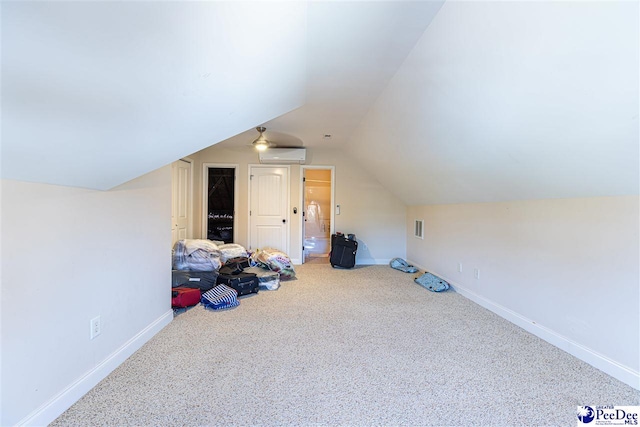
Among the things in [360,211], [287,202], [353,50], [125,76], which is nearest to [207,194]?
[287,202]

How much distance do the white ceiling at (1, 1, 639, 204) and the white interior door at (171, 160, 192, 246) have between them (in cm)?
267

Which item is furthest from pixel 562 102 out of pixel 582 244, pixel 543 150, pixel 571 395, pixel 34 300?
pixel 34 300

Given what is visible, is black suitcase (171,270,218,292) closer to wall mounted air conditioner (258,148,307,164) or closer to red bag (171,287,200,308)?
red bag (171,287,200,308)

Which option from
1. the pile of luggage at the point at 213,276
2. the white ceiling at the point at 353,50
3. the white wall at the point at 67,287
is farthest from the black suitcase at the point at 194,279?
the white ceiling at the point at 353,50

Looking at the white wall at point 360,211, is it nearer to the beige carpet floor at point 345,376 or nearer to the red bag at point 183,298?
the red bag at point 183,298

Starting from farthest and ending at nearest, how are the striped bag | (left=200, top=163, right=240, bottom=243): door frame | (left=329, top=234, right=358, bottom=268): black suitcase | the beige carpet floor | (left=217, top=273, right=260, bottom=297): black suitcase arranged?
(left=200, top=163, right=240, bottom=243): door frame
(left=329, top=234, right=358, bottom=268): black suitcase
(left=217, top=273, right=260, bottom=297): black suitcase
the striped bag
the beige carpet floor

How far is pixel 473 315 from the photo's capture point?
116 inches

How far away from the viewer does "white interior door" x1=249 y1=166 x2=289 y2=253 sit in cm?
545

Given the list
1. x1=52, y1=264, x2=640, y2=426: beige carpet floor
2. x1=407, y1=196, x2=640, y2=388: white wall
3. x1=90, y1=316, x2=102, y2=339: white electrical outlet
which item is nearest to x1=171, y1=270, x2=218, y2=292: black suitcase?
x1=52, y1=264, x2=640, y2=426: beige carpet floor

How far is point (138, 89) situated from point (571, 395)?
279cm

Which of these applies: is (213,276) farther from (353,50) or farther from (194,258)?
(353,50)

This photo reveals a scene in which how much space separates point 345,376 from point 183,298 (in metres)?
1.98

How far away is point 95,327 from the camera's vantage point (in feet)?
5.77

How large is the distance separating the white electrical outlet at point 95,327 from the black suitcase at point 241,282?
1755mm
